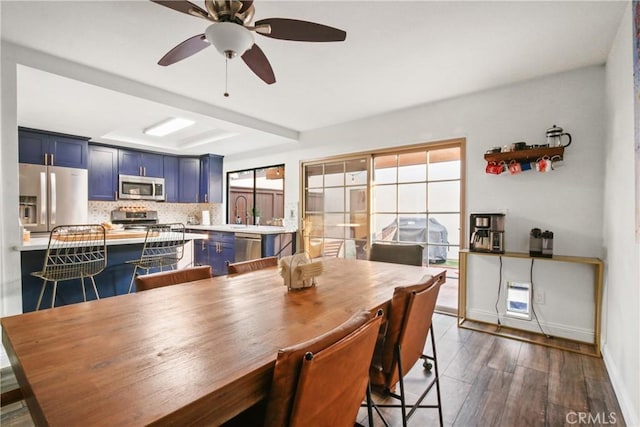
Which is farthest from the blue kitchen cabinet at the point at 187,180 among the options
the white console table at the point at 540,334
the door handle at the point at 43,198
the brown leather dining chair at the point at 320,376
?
the brown leather dining chair at the point at 320,376

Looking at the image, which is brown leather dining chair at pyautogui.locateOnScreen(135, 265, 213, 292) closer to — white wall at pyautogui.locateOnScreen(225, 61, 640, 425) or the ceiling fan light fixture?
the ceiling fan light fixture

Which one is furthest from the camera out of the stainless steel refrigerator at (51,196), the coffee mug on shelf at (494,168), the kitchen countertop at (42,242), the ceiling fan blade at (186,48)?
the stainless steel refrigerator at (51,196)

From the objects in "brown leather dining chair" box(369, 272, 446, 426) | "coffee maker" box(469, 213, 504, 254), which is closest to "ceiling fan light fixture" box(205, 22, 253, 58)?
"brown leather dining chair" box(369, 272, 446, 426)

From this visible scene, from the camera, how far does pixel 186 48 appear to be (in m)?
1.79

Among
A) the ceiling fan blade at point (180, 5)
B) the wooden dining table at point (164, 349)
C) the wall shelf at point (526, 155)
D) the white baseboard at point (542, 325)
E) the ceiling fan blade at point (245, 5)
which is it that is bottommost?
the white baseboard at point (542, 325)

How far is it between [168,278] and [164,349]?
3.00ft

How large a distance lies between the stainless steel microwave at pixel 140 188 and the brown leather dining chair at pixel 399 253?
15.4 feet

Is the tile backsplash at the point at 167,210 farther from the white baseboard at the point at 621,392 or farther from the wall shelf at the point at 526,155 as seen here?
the white baseboard at the point at 621,392

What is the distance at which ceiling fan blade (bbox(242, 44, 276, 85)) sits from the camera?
1849 mm

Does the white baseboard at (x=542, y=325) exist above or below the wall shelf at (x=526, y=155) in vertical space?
below

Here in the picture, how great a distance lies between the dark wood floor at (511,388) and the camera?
5.37 feet

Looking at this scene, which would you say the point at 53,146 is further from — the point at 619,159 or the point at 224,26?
the point at 619,159

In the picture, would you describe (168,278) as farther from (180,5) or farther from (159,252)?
(159,252)

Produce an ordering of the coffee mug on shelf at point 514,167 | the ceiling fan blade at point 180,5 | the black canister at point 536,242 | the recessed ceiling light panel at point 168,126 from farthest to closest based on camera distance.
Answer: the recessed ceiling light panel at point 168,126 → the coffee mug on shelf at point 514,167 → the black canister at point 536,242 → the ceiling fan blade at point 180,5
